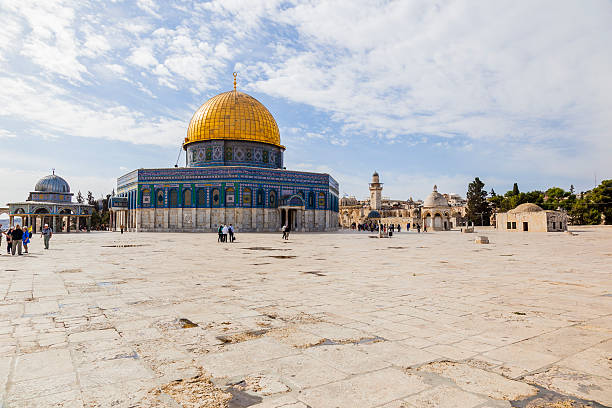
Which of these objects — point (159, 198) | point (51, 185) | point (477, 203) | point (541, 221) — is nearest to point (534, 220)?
point (541, 221)

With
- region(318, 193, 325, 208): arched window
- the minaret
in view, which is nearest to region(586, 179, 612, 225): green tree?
the minaret

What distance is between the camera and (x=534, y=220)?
45594 mm

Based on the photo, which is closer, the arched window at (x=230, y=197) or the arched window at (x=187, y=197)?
the arched window at (x=230, y=197)

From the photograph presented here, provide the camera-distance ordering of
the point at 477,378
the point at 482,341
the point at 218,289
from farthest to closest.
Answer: the point at 218,289 < the point at 482,341 < the point at 477,378

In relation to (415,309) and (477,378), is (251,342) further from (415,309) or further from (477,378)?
(415,309)

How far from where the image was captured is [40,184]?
48.1 metres

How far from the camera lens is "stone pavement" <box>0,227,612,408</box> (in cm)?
276

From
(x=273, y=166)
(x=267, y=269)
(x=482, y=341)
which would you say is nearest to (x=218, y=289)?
(x=267, y=269)

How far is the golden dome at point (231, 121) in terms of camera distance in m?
43.1

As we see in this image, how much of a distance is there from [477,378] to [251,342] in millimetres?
2099

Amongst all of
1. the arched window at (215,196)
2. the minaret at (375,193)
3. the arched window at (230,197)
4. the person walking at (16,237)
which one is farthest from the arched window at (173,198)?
the minaret at (375,193)

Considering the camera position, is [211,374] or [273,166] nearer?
[211,374]

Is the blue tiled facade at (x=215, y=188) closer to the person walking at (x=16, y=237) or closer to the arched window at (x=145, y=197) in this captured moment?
the arched window at (x=145, y=197)

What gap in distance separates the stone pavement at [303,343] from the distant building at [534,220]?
42187mm
